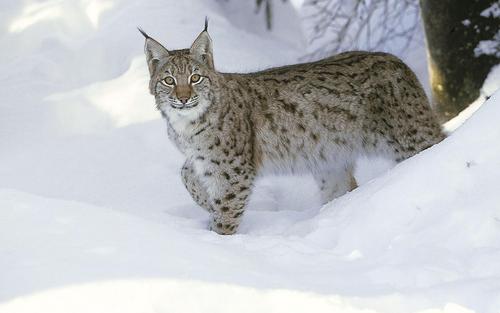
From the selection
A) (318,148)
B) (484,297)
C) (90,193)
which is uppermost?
(484,297)


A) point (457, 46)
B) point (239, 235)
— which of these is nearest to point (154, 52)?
point (239, 235)

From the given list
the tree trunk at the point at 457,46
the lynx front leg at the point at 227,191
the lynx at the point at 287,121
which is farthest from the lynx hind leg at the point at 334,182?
the tree trunk at the point at 457,46

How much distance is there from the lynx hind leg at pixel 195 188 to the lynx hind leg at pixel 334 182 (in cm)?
80

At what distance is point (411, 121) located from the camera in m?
5.97

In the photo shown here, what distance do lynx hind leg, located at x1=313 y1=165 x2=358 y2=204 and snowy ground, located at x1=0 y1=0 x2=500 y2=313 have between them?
227 mm

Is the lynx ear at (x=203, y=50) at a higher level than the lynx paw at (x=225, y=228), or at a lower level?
Result: higher

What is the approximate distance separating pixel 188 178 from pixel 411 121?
145cm

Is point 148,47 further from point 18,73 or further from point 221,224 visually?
point 18,73

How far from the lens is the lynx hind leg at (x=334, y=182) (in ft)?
20.7

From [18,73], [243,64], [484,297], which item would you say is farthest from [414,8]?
[484,297]

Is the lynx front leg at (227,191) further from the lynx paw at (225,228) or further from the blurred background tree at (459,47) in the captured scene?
the blurred background tree at (459,47)

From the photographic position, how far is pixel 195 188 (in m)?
5.92

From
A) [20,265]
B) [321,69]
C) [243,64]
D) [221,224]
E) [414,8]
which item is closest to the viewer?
[20,265]

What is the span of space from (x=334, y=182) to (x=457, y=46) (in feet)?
6.79
